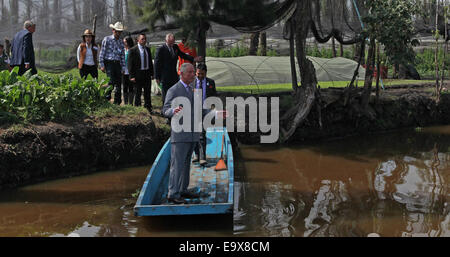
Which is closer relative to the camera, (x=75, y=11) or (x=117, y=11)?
(x=117, y=11)

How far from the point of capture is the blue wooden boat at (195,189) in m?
5.95

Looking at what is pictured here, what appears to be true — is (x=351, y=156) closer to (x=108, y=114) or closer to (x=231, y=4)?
(x=231, y=4)

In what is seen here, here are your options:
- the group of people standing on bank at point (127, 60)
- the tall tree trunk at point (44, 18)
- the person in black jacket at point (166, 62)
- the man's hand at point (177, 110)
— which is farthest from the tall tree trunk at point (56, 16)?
the man's hand at point (177, 110)

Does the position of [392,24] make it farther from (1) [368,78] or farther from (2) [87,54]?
(2) [87,54]

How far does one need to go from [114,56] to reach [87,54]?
0.59 m

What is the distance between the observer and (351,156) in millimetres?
10836

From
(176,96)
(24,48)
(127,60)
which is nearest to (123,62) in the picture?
(127,60)

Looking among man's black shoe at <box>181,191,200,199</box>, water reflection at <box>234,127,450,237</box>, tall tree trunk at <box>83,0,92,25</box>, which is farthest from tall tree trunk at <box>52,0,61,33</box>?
man's black shoe at <box>181,191,200,199</box>

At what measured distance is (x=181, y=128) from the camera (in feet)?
20.2

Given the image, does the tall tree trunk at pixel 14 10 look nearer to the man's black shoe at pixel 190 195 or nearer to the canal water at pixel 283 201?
the canal water at pixel 283 201

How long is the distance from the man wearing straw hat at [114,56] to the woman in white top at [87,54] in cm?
24
